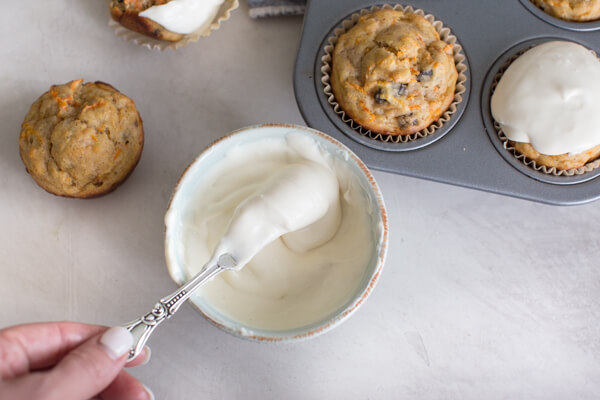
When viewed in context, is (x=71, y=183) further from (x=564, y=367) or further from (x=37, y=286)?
(x=564, y=367)

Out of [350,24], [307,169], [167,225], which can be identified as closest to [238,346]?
[167,225]

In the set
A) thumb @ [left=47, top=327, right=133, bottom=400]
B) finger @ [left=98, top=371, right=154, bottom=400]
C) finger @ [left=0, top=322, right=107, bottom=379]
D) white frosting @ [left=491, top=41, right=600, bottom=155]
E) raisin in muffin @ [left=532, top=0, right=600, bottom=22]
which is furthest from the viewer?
raisin in muffin @ [left=532, top=0, right=600, bottom=22]

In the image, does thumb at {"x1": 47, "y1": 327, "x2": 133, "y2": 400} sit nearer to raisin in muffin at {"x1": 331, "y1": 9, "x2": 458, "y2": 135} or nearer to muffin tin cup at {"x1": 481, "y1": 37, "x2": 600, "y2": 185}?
raisin in muffin at {"x1": 331, "y1": 9, "x2": 458, "y2": 135}

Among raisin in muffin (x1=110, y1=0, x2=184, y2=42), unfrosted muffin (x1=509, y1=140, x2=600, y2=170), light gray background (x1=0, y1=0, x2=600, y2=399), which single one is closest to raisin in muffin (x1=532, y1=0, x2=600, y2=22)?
unfrosted muffin (x1=509, y1=140, x2=600, y2=170)

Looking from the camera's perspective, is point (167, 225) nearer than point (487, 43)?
Yes

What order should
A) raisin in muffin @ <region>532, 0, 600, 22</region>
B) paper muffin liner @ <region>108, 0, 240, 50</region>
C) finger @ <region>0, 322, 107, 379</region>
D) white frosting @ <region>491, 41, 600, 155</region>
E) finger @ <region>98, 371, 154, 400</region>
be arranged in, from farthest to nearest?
paper muffin liner @ <region>108, 0, 240, 50</region>, raisin in muffin @ <region>532, 0, 600, 22</region>, white frosting @ <region>491, 41, 600, 155</region>, finger @ <region>98, 371, 154, 400</region>, finger @ <region>0, 322, 107, 379</region>
